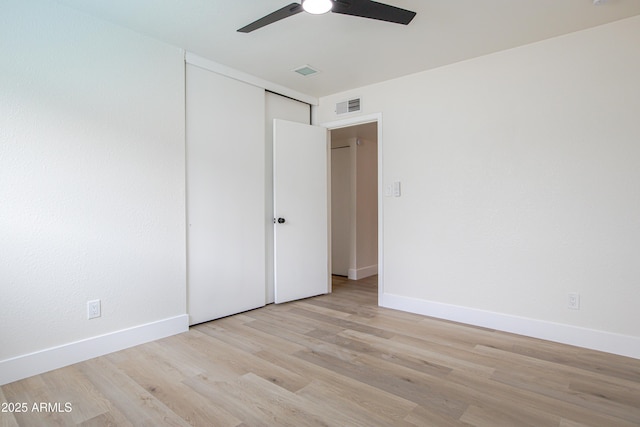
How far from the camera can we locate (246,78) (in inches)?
132

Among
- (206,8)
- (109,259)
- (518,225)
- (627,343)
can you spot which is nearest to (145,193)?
(109,259)

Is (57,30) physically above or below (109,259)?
above

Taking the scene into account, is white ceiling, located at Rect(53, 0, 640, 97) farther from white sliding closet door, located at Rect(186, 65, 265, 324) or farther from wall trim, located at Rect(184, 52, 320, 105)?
white sliding closet door, located at Rect(186, 65, 265, 324)

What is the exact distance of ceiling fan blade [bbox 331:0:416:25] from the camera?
6.03ft

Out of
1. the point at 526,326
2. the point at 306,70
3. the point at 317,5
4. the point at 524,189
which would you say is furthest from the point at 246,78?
the point at 526,326

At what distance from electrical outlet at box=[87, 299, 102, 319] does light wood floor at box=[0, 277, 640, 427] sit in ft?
0.98

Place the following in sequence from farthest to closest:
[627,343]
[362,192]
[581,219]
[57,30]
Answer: [362,192] < [581,219] < [627,343] < [57,30]

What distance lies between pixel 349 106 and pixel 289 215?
1.42 metres

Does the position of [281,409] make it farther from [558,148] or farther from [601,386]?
[558,148]

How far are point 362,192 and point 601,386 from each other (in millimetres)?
3665

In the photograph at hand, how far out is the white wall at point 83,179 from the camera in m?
2.05

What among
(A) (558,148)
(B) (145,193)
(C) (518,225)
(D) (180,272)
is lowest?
(D) (180,272)

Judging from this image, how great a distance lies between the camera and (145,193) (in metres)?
2.64

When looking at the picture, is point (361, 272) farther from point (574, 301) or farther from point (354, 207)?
point (574, 301)
